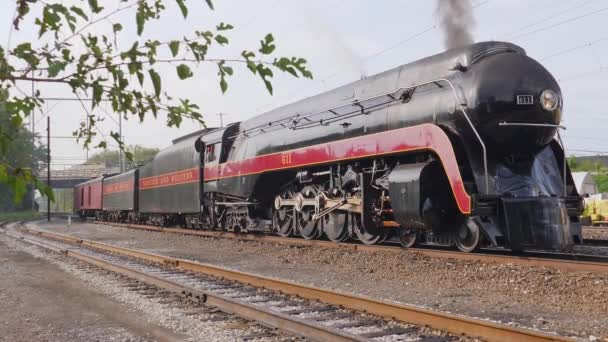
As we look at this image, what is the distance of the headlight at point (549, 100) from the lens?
845 centimetres

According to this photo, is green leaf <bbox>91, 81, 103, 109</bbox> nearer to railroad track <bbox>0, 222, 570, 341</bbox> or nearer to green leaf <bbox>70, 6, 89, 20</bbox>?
green leaf <bbox>70, 6, 89, 20</bbox>

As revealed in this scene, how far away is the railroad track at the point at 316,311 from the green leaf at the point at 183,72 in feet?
9.54

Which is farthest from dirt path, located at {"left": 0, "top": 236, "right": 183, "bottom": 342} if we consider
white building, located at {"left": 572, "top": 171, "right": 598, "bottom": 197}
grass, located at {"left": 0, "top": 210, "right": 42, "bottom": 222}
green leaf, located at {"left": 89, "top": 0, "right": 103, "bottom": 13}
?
grass, located at {"left": 0, "top": 210, "right": 42, "bottom": 222}

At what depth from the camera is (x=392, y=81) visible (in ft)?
33.8

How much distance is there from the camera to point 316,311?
223 inches

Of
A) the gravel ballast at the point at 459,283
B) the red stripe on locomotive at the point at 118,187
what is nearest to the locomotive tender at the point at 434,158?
the gravel ballast at the point at 459,283

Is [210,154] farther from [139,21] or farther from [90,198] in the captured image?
[90,198]

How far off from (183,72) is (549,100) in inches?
308

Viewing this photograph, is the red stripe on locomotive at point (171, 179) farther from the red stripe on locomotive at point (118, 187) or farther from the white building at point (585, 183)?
the white building at point (585, 183)

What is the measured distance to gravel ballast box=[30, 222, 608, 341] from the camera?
5359 millimetres

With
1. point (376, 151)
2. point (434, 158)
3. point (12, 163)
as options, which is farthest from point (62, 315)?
point (434, 158)

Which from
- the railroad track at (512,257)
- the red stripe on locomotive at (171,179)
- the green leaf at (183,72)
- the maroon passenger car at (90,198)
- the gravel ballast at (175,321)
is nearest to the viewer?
the green leaf at (183,72)

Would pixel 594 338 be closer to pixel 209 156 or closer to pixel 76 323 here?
pixel 76 323

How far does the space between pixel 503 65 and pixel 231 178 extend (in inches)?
339
